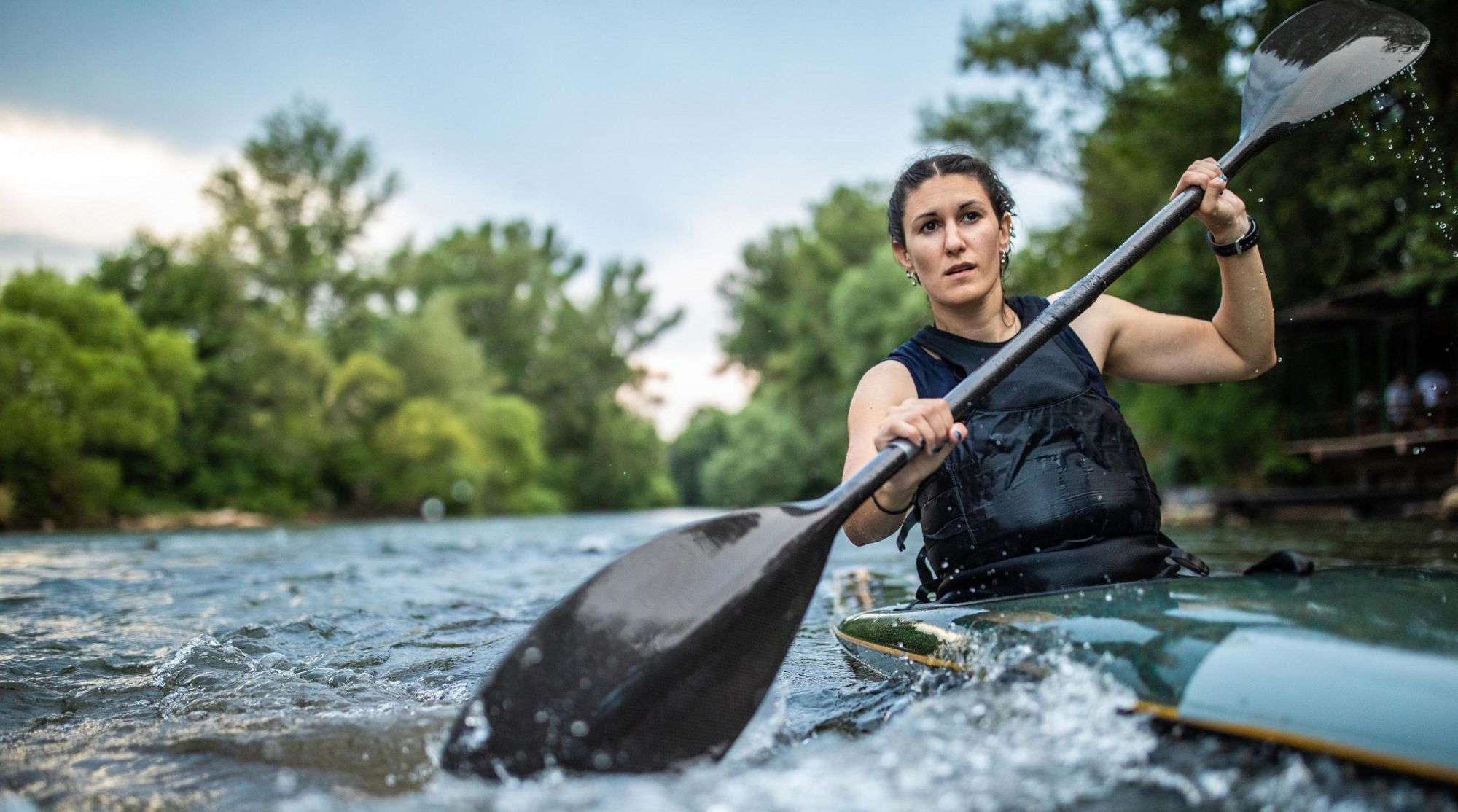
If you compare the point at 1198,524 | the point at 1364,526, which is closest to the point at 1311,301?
the point at 1198,524

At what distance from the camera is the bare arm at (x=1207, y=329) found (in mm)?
2576

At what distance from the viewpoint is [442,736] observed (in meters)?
2.01

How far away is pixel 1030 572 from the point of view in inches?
96.3

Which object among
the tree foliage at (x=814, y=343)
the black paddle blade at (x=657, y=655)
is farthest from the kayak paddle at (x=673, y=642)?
the tree foliage at (x=814, y=343)

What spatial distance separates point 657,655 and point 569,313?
49.4 m

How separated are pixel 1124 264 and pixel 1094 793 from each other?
1.45 metres

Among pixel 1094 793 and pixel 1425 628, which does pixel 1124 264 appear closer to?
pixel 1425 628

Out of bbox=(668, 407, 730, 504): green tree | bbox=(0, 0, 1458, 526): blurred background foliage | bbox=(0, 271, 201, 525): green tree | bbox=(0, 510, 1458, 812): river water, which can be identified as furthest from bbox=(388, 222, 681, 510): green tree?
bbox=(0, 510, 1458, 812): river water

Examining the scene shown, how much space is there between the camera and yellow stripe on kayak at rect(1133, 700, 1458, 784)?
4.45ft

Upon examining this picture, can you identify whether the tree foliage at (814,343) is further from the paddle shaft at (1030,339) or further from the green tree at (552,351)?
the paddle shaft at (1030,339)

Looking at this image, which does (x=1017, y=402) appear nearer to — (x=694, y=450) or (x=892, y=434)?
(x=892, y=434)

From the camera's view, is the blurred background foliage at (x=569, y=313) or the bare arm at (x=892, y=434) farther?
the blurred background foliage at (x=569, y=313)

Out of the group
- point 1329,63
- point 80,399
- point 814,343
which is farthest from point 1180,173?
point 80,399

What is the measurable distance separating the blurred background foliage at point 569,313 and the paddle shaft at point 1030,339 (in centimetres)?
135
